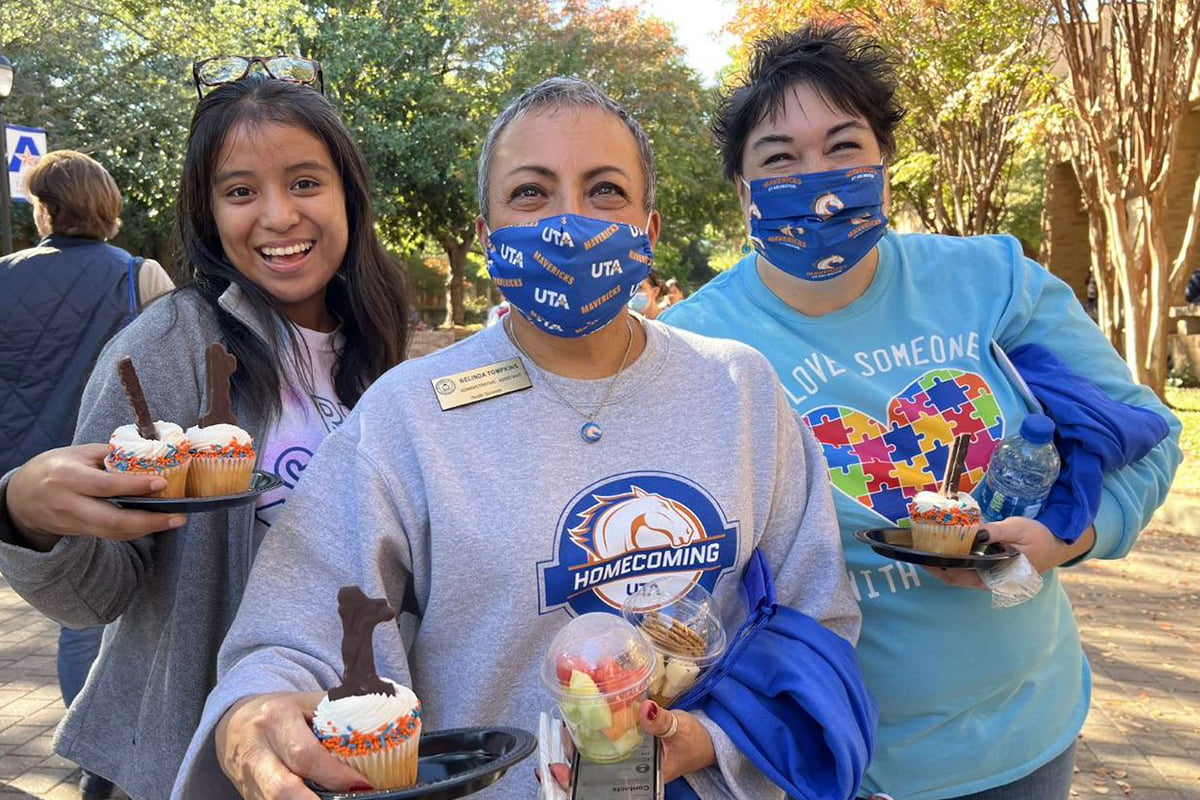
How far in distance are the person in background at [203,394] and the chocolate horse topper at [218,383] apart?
0.51ft

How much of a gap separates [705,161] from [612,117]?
22.6 meters

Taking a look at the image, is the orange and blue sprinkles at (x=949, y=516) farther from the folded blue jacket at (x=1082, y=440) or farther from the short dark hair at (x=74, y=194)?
the short dark hair at (x=74, y=194)

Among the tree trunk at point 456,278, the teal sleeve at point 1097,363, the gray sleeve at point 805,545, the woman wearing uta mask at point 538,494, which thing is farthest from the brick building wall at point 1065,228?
the woman wearing uta mask at point 538,494

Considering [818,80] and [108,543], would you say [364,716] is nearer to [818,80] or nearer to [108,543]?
[108,543]

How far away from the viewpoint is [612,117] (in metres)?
1.81

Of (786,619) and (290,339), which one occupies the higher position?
(290,339)

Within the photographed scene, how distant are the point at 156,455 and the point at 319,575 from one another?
48cm

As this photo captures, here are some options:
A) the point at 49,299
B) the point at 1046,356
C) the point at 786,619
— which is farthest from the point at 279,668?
the point at 49,299

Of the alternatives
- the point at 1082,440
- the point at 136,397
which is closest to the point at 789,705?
the point at 1082,440

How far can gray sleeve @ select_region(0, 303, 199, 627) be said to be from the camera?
1.72 metres

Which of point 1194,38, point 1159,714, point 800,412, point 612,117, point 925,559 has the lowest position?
point 1159,714

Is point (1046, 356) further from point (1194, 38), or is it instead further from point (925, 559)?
point (1194, 38)

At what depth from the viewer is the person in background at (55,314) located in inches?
175

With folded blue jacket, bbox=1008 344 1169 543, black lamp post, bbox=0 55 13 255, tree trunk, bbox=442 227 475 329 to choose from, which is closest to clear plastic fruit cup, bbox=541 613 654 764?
folded blue jacket, bbox=1008 344 1169 543
